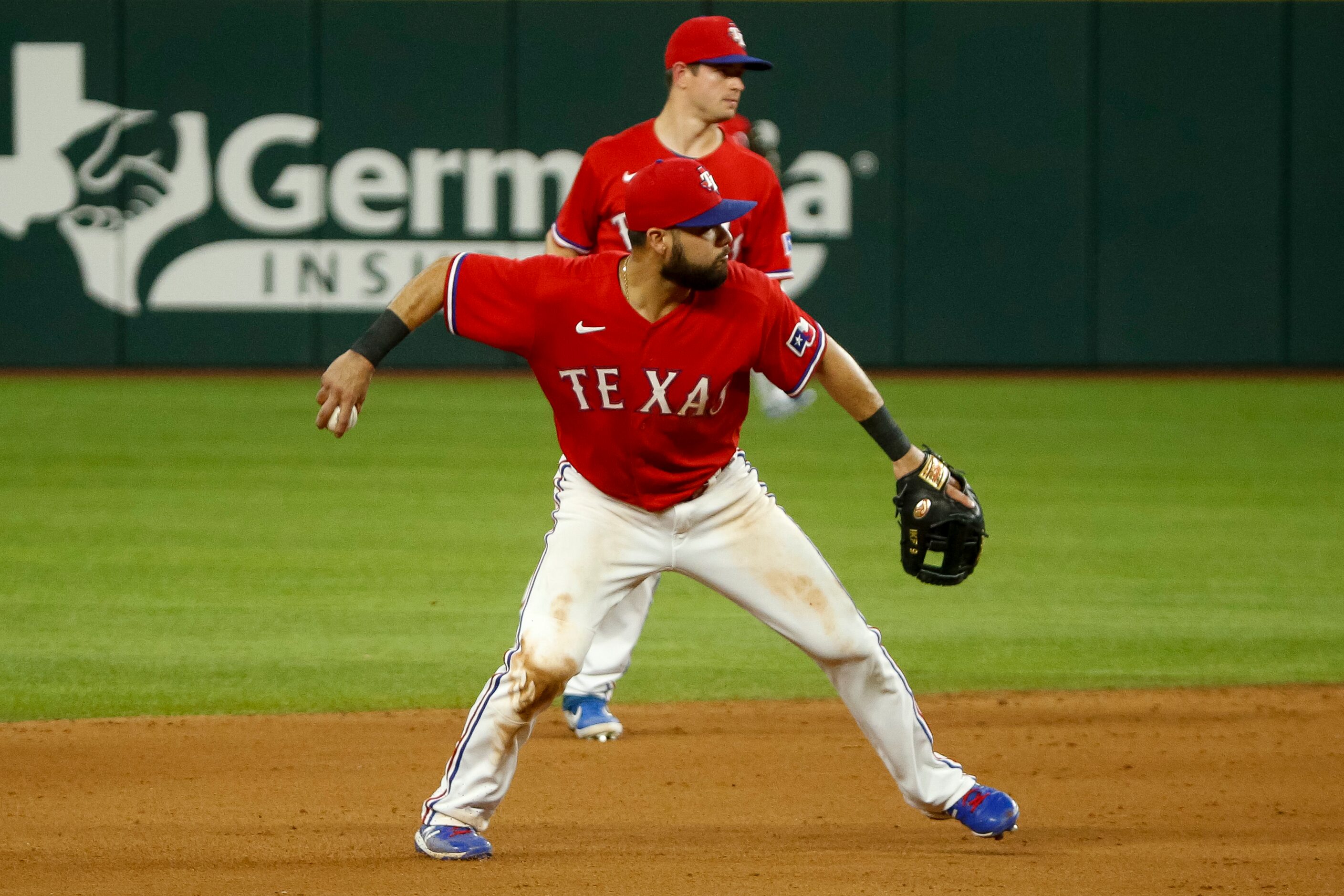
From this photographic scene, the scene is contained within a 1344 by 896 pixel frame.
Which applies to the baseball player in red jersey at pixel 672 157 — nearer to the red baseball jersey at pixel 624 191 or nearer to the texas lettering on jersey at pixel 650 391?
the red baseball jersey at pixel 624 191

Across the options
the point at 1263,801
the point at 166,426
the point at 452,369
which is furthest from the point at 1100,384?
the point at 1263,801

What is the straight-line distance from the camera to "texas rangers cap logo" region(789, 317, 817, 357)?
4.26m

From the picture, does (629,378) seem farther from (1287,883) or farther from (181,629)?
(181,629)

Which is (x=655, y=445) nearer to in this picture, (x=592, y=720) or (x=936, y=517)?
(x=936, y=517)

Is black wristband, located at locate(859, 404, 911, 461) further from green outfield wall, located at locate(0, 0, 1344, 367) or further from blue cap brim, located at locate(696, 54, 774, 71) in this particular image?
green outfield wall, located at locate(0, 0, 1344, 367)

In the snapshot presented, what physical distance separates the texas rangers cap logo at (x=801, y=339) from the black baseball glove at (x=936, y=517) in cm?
39

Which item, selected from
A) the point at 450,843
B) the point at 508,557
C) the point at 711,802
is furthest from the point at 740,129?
the point at 450,843

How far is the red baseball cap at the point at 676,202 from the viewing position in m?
4.08

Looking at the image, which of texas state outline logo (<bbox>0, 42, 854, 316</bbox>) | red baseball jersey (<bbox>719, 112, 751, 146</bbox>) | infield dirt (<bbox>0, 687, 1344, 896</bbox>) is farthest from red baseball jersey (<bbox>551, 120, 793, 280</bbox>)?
texas state outline logo (<bbox>0, 42, 854, 316</bbox>)

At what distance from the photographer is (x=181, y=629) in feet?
23.4

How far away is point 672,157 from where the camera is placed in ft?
18.2

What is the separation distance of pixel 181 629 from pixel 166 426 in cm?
701

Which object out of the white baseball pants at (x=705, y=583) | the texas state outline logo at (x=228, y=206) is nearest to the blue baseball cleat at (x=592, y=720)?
the white baseball pants at (x=705, y=583)

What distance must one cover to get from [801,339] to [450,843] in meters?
1.50
